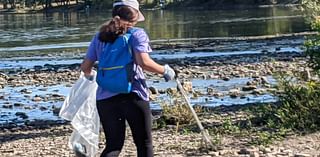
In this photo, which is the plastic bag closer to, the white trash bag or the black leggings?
the white trash bag

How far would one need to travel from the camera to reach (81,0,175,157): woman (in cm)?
614

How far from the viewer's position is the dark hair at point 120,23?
6.12 meters

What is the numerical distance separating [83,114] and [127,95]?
83 centimetres

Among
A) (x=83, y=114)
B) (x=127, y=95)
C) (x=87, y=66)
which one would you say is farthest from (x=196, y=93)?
(x=127, y=95)

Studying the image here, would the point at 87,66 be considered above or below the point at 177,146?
above

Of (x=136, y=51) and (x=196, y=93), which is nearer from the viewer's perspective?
(x=136, y=51)

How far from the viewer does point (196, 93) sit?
616 inches

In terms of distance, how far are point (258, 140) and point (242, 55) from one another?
55.2ft

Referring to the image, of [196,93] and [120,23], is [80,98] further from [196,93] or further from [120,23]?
[196,93]

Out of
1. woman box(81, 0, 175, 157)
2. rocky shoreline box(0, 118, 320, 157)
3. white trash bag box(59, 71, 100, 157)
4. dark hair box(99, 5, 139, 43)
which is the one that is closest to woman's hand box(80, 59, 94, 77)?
woman box(81, 0, 175, 157)

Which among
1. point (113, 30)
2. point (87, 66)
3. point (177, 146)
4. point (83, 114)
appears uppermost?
point (113, 30)

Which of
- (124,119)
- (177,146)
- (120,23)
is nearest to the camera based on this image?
(120,23)

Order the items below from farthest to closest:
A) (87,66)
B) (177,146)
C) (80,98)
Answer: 1. (177,146)
2. (80,98)
3. (87,66)

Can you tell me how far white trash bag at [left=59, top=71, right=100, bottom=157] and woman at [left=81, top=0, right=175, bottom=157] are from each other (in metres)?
0.36
